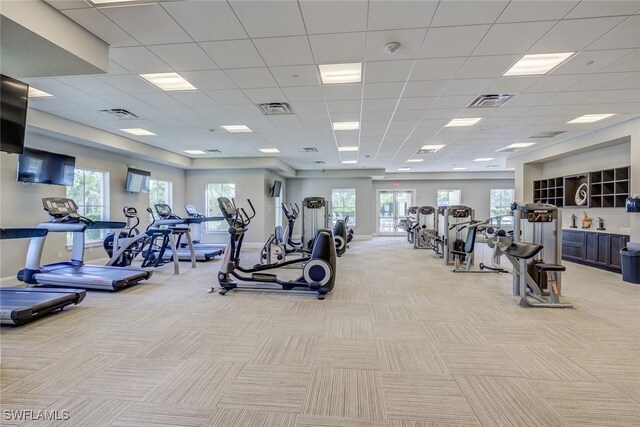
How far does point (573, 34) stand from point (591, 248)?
236 inches

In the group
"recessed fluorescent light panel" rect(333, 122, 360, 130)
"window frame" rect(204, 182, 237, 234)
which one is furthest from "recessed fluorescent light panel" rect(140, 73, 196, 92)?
"window frame" rect(204, 182, 237, 234)

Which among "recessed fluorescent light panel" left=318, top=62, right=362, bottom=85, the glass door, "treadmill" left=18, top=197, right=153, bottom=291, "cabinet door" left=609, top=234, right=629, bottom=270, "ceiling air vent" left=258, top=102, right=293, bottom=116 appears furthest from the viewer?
the glass door

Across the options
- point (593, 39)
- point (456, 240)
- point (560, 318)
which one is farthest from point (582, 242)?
point (593, 39)

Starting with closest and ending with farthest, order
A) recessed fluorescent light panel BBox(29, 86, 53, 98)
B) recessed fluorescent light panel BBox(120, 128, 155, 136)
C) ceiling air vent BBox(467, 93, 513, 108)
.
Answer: recessed fluorescent light panel BBox(29, 86, 53, 98) → ceiling air vent BBox(467, 93, 513, 108) → recessed fluorescent light panel BBox(120, 128, 155, 136)

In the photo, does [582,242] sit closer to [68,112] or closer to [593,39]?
[593,39]

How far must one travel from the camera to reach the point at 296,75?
394 centimetres

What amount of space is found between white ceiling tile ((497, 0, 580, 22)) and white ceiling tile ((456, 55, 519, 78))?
2.27 feet

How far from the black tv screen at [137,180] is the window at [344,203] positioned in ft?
25.3

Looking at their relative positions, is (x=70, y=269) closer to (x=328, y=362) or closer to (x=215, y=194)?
(x=328, y=362)

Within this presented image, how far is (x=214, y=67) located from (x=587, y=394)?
4.76m

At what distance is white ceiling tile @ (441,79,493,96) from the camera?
4.12 m

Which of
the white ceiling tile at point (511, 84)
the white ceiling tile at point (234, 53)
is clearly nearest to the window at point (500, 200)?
the white ceiling tile at point (511, 84)

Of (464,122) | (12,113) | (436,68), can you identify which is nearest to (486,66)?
(436,68)

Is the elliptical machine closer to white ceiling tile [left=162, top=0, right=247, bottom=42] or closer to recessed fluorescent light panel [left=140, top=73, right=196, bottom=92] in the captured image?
recessed fluorescent light panel [left=140, top=73, right=196, bottom=92]
